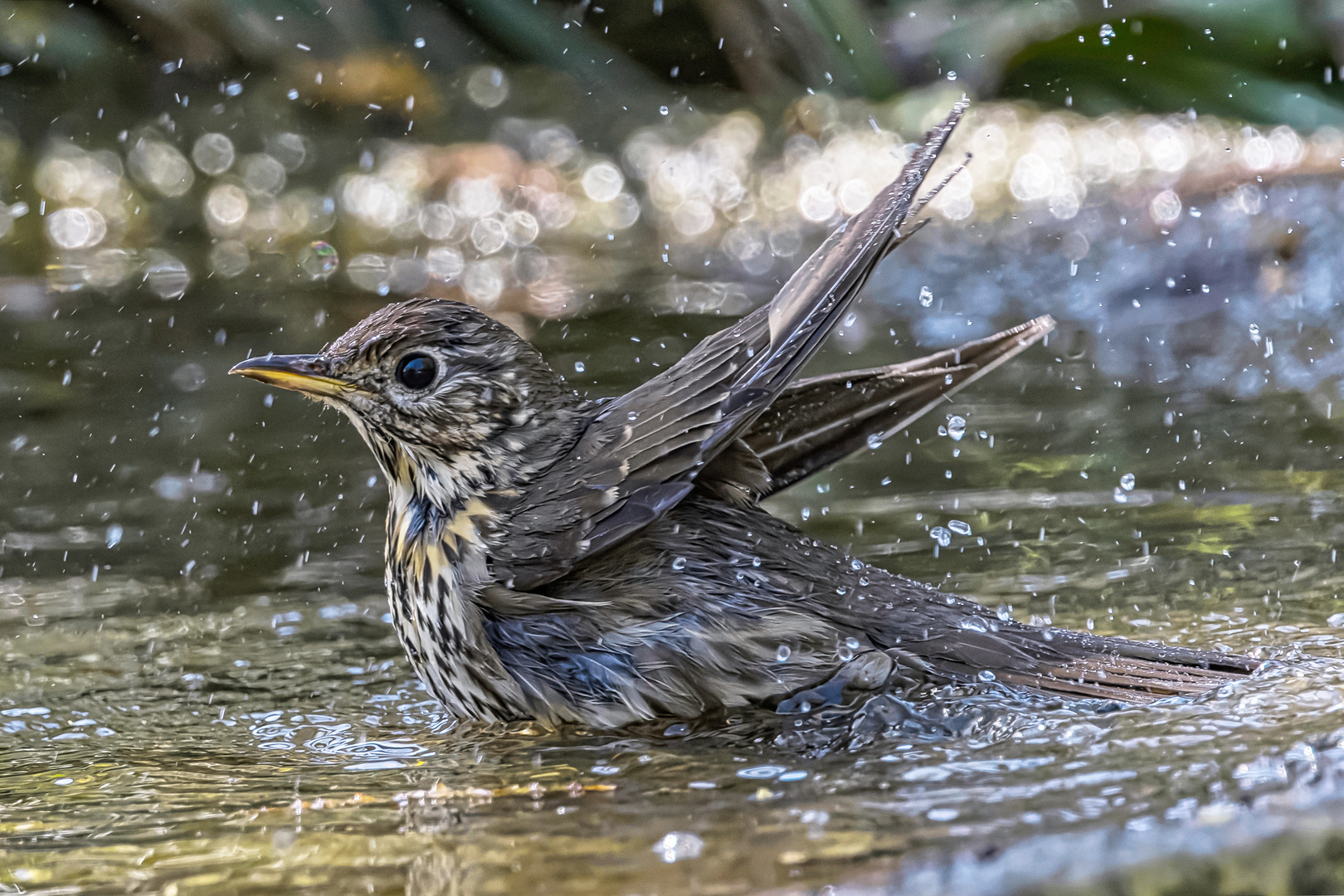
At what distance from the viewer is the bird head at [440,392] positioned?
344cm

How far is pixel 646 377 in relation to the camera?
20.0 feet

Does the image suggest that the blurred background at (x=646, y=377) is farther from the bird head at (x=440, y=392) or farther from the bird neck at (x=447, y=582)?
the bird head at (x=440, y=392)

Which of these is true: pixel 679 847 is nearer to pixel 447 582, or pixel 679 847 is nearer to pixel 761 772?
pixel 761 772

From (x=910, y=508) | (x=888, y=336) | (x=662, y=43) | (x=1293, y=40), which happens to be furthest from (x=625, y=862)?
(x=662, y=43)

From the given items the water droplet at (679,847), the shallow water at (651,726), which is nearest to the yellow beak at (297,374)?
the shallow water at (651,726)

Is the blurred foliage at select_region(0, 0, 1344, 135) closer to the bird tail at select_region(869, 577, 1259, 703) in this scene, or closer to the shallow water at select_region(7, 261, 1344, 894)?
the shallow water at select_region(7, 261, 1344, 894)

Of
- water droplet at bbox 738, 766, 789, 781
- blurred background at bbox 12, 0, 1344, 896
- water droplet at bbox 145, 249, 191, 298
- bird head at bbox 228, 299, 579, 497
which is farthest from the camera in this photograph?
water droplet at bbox 145, 249, 191, 298

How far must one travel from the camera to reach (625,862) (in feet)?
7.57

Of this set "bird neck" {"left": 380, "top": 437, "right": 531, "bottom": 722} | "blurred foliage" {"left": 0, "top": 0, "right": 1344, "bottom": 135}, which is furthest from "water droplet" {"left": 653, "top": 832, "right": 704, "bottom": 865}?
"blurred foliage" {"left": 0, "top": 0, "right": 1344, "bottom": 135}

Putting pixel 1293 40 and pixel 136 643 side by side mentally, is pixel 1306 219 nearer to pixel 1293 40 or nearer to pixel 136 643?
pixel 1293 40

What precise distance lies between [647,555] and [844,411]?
0.70 metres

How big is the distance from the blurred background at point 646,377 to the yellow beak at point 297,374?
0.79 meters

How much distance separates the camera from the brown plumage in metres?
3.25

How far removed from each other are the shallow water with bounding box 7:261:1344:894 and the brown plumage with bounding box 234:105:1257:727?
13 cm
